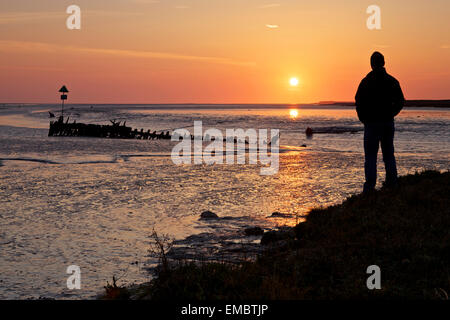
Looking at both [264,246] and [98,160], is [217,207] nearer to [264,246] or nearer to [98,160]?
[264,246]

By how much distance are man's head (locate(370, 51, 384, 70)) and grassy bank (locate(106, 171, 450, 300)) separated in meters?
2.58

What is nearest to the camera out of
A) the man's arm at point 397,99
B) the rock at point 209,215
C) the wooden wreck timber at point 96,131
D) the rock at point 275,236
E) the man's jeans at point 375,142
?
the rock at point 275,236

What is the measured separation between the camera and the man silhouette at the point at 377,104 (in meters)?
9.16

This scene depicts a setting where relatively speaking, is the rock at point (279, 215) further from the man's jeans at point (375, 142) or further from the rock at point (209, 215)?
the man's jeans at point (375, 142)

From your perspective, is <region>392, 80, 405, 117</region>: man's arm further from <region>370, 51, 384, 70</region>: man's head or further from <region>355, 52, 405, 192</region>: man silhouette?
<region>370, 51, 384, 70</region>: man's head

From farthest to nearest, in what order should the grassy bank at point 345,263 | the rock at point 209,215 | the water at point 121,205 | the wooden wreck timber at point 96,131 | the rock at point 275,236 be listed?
the wooden wreck timber at point 96,131, the rock at point 209,215, the rock at point 275,236, the water at point 121,205, the grassy bank at point 345,263

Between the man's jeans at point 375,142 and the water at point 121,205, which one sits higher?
the man's jeans at point 375,142

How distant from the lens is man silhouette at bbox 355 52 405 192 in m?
9.16

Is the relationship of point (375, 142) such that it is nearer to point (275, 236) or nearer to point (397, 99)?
point (397, 99)

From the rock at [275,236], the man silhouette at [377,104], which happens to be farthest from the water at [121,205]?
the man silhouette at [377,104]

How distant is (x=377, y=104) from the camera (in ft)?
30.3

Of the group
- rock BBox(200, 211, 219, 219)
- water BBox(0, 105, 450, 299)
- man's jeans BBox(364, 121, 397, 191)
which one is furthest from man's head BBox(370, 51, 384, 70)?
rock BBox(200, 211, 219, 219)

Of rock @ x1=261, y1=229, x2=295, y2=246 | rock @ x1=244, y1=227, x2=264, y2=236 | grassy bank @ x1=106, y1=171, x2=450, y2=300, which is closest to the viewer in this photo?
grassy bank @ x1=106, y1=171, x2=450, y2=300

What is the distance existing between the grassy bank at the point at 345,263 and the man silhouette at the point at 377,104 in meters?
1.14
